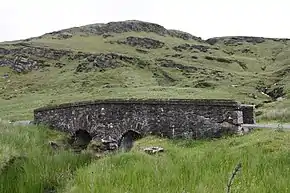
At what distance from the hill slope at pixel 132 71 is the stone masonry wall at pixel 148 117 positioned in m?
7.04

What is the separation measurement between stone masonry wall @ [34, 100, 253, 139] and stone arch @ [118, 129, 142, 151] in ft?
0.72

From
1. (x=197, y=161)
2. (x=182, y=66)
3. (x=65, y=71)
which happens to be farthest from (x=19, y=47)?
(x=197, y=161)

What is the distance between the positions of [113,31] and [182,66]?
4836 cm

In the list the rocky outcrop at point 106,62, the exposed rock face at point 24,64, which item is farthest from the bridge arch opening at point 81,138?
the exposed rock face at point 24,64

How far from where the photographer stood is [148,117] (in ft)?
60.4

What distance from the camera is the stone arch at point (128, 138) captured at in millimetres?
18781

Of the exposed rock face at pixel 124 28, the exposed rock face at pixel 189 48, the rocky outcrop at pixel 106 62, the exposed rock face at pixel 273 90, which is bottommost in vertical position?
the exposed rock face at pixel 273 90

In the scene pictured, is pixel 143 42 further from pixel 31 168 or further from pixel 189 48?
pixel 31 168

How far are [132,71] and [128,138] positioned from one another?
1586 inches

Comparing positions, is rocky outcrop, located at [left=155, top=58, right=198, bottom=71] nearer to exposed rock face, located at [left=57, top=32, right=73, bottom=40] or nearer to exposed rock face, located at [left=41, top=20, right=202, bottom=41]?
exposed rock face, located at [left=57, top=32, right=73, bottom=40]

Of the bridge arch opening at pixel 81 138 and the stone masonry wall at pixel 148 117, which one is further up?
the stone masonry wall at pixel 148 117

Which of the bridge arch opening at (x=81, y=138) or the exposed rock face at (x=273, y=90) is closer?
the bridge arch opening at (x=81, y=138)

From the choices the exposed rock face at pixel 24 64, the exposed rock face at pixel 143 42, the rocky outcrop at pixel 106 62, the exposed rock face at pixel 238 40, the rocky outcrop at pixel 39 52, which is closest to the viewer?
the rocky outcrop at pixel 106 62

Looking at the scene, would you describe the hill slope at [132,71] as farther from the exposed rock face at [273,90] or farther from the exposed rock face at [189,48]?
the exposed rock face at [273,90]
